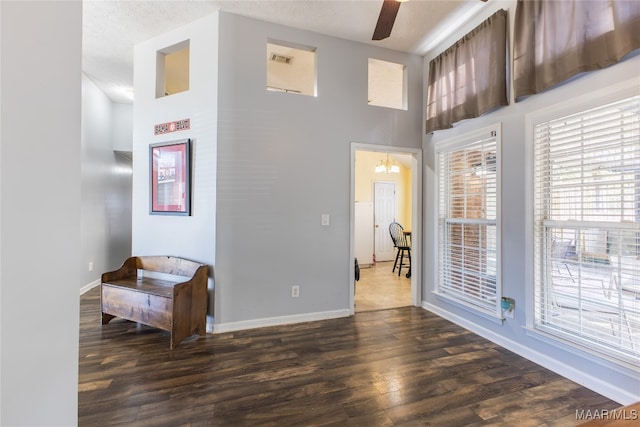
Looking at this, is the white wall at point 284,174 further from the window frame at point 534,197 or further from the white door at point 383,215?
the white door at point 383,215

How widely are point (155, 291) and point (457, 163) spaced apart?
336 centimetres

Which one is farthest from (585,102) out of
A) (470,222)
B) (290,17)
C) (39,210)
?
(39,210)

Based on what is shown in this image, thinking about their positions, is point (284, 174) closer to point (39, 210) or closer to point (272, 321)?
point (272, 321)

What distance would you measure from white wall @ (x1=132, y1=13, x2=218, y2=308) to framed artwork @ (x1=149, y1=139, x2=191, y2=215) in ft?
0.22

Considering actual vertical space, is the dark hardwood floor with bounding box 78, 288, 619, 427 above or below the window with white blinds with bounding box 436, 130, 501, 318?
below

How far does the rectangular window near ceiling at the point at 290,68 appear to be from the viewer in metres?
3.89

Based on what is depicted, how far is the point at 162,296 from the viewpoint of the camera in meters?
2.62

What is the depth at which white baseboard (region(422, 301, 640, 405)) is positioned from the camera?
6.25 ft

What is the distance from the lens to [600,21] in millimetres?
1923

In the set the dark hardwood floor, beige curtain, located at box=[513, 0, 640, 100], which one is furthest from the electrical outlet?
beige curtain, located at box=[513, 0, 640, 100]

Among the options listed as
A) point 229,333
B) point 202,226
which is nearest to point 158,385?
point 229,333

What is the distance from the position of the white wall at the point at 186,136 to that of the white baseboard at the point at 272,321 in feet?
2.19

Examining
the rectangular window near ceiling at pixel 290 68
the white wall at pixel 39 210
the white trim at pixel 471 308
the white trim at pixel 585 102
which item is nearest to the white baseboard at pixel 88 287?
the rectangular window near ceiling at pixel 290 68

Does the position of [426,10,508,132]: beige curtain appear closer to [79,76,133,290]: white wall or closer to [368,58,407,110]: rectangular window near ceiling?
[368,58,407,110]: rectangular window near ceiling
